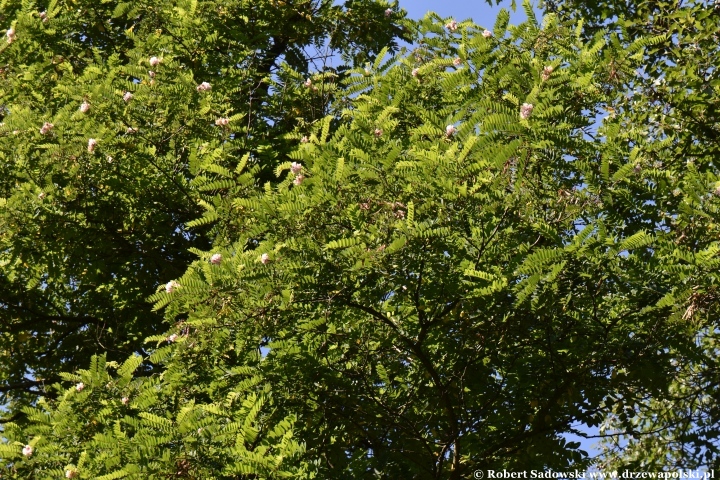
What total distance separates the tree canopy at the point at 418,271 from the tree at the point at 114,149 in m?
0.04

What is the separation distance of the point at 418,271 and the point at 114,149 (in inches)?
130

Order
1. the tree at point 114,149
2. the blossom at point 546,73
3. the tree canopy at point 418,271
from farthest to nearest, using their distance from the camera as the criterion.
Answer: the tree at point 114,149 < the blossom at point 546,73 < the tree canopy at point 418,271

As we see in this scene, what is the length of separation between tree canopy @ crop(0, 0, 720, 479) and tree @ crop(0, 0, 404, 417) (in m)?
0.04

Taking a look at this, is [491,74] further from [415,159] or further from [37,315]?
[37,315]

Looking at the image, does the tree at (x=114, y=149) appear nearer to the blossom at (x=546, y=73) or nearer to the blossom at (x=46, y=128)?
the blossom at (x=46, y=128)

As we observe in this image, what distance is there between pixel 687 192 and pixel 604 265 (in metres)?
0.79

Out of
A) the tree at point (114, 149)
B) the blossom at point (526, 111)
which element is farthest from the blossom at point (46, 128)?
the blossom at point (526, 111)

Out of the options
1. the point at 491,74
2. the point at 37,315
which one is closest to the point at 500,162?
the point at 491,74

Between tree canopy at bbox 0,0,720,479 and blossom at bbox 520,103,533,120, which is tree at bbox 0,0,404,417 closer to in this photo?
tree canopy at bbox 0,0,720,479

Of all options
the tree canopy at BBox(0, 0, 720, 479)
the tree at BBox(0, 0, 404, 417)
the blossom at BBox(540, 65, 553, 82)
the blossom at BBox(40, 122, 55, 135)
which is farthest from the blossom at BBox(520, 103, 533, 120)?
the blossom at BBox(40, 122, 55, 135)

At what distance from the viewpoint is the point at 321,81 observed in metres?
8.48

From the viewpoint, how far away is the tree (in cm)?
714

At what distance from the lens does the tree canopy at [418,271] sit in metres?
4.97

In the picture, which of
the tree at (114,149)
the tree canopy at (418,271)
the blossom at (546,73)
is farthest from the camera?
the tree at (114,149)
